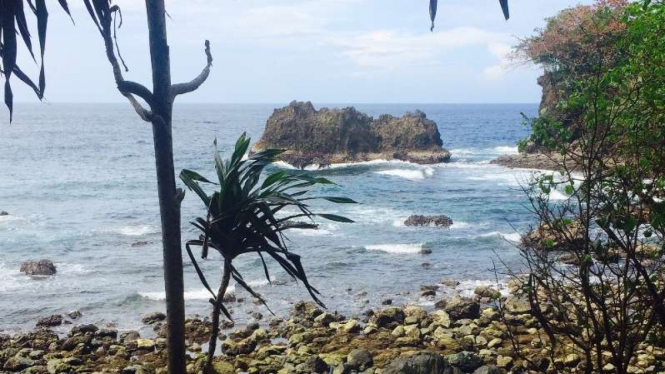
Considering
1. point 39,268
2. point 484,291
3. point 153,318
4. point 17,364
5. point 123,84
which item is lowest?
point 39,268

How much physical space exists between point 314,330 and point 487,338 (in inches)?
131

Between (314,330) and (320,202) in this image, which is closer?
(314,330)

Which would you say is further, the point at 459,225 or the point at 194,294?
the point at 459,225

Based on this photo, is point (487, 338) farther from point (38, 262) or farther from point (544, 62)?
point (544, 62)

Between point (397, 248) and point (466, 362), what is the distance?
12963mm

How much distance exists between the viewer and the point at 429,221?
86.8 ft

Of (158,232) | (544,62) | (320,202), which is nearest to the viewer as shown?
(158,232)

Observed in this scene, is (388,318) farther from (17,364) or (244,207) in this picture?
(244,207)

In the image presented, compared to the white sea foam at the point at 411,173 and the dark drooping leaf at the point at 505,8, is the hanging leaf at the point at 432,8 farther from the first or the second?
the white sea foam at the point at 411,173

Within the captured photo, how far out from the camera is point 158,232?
26.0m

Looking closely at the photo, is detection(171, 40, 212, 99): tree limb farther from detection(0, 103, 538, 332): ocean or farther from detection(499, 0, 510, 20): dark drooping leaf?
detection(0, 103, 538, 332): ocean

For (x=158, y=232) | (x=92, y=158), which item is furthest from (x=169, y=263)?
(x=92, y=158)

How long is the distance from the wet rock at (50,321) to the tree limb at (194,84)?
1050 cm

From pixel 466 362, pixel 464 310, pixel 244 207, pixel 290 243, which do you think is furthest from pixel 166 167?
pixel 290 243
